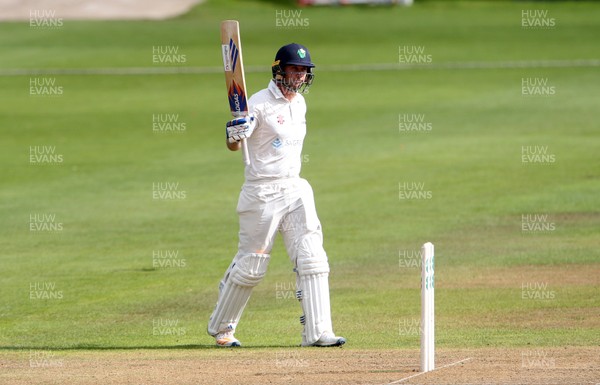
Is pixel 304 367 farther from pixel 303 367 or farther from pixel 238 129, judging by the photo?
pixel 238 129

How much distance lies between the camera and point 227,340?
13.4 metres

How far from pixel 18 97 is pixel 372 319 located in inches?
1123

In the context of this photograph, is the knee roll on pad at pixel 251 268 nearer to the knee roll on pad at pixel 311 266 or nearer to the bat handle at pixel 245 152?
the knee roll on pad at pixel 311 266

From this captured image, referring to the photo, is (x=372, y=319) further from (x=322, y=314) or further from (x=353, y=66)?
(x=353, y=66)

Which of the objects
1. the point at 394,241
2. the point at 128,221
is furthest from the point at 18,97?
the point at 394,241

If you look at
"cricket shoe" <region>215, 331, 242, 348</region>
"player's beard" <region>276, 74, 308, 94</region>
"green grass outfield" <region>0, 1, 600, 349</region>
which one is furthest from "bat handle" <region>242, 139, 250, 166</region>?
"green grass outfield" <region>0, 1, 600, 349</region>

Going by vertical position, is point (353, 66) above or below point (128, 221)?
above

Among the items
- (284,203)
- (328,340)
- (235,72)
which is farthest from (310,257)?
(235,72)

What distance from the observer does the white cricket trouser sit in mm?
12984

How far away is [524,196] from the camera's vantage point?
24844 millimetres

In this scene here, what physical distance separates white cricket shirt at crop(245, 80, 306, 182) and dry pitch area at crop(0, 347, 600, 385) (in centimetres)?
178

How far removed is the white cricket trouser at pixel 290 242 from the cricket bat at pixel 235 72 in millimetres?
442

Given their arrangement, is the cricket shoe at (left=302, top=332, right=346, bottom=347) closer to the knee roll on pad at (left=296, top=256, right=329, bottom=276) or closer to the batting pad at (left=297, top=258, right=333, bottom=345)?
the batting pad at (left=297, top=258, right=333, bottom=345)

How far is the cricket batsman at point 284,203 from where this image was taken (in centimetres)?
1298
